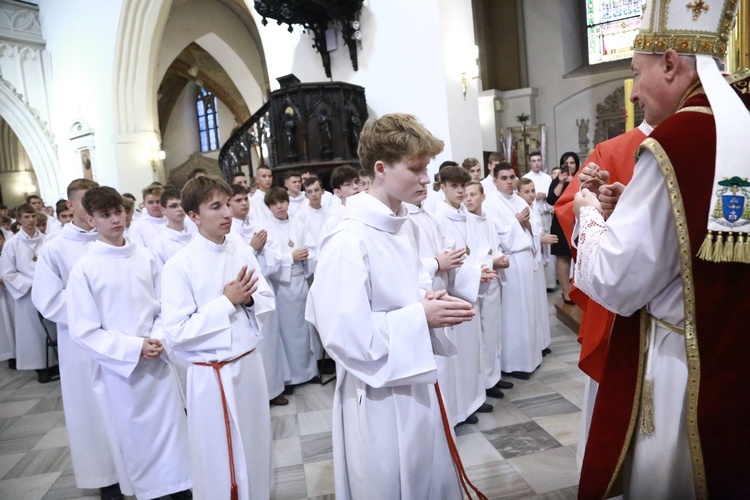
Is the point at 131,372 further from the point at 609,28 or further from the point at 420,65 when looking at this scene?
the point at 609,28

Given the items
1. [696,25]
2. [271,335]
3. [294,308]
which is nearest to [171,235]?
[271,335]

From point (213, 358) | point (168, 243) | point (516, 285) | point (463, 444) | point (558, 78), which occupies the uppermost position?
point (558, 78)

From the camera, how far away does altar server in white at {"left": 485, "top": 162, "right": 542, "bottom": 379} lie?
4871 mm

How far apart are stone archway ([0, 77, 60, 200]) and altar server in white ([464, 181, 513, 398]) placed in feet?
49.1

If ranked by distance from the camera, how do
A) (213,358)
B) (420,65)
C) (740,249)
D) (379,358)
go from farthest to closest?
(420,65), (213,358), (379,358), (740,249)

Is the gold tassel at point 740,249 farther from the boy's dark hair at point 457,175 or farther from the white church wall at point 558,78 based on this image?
the white church wall at point 558,78

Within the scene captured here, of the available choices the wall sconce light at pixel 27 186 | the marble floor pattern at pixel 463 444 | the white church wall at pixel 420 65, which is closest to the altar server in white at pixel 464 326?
the marble floor pattern at pixel 463 444

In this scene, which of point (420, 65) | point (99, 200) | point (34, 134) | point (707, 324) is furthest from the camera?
point (34, 134)

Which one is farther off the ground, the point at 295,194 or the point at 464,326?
the point at 295,194

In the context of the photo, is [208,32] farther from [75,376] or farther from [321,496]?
[321,496]

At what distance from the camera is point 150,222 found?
528cm

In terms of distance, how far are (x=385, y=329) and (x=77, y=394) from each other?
8.94 ft

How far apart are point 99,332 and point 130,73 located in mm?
12974

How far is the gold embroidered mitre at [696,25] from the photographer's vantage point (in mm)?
1523
